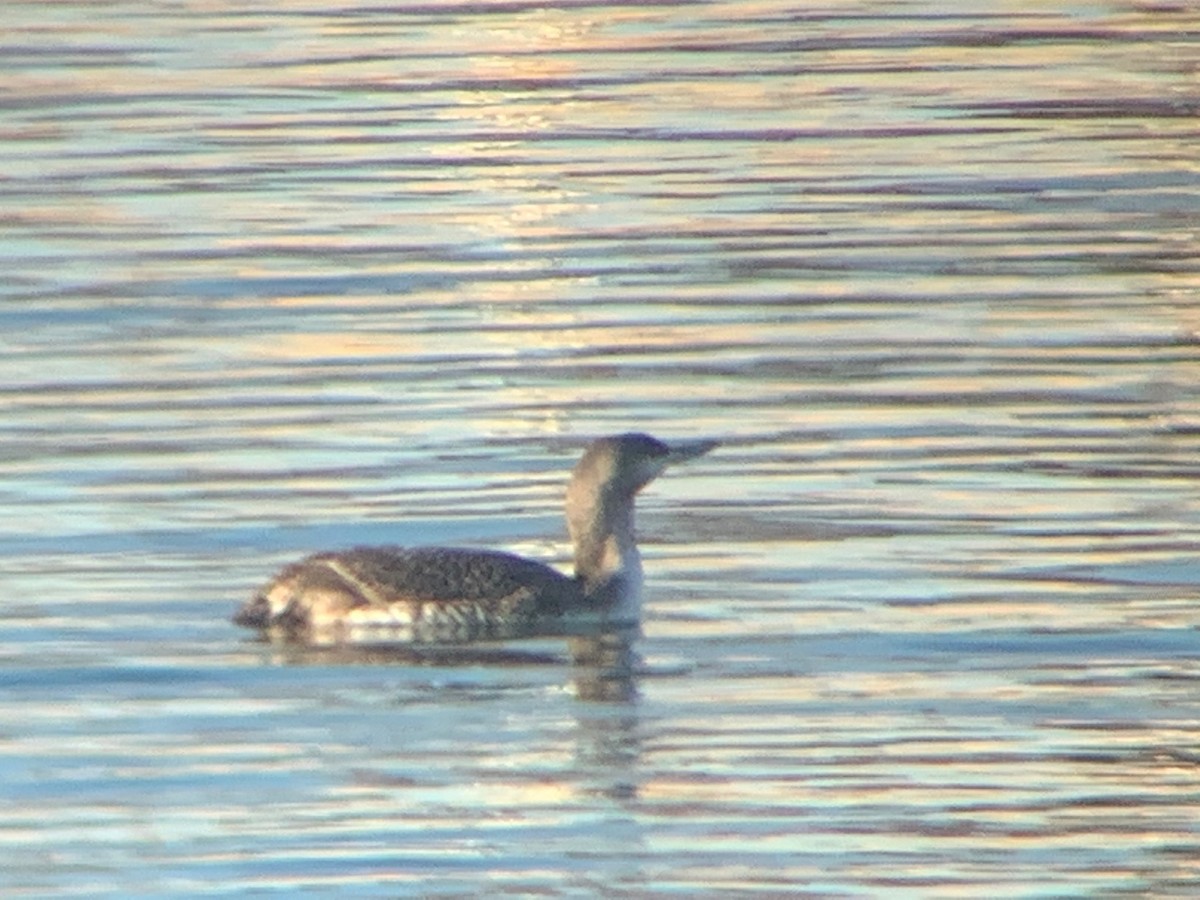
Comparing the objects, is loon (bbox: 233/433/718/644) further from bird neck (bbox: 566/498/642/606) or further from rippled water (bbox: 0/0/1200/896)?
rippled water (bbox: 0/0/1200/896)

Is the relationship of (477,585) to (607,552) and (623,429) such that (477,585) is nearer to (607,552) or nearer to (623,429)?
(607,552)

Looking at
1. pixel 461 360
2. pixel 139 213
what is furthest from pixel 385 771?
pixel 139 213

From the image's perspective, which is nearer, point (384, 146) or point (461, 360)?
point (461, 360)

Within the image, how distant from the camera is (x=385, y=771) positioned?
1241cm

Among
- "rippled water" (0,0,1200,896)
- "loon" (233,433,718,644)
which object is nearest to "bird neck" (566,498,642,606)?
"loon" (233,433,718,644)

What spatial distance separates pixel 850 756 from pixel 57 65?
73.4ft

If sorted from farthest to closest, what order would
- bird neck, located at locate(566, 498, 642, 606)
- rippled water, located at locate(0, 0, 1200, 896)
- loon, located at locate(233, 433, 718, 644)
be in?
1. bird neck, located at locate(566, 498, 642, 606)
2. loon, located at locate(233, 433, 718, 644)
3. rippled water, located at locate(0, 0, 1200, 896)

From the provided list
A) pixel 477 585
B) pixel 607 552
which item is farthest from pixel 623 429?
pixel 477 585

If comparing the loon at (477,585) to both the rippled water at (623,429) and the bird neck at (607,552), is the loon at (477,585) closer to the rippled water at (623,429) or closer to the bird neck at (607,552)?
the bird neck at (607,552)

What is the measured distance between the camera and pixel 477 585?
48.2 feet

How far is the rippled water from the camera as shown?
38.7 ft

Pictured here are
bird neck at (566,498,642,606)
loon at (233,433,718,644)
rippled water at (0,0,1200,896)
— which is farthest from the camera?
bird neck at (566,498,642,606)

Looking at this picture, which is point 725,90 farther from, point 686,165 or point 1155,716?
point 1155,716

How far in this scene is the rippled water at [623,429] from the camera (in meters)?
11.8
